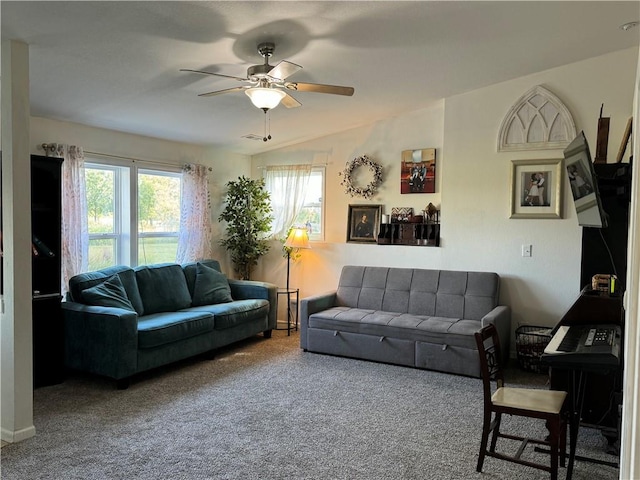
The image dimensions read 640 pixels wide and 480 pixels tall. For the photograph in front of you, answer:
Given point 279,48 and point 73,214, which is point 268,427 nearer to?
point 279,48

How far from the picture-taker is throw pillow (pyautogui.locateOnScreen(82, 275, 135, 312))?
4.29 meters

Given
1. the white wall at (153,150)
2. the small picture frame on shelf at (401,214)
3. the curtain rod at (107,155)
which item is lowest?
the small picture frame on shelf at (401,214)

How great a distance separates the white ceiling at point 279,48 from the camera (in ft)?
9.63

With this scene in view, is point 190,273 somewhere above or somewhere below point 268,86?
below

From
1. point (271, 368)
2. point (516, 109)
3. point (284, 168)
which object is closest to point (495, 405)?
point (271, 368)

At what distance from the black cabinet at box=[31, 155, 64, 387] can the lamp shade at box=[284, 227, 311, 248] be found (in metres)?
2.61

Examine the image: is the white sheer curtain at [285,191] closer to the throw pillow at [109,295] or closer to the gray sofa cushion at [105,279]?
the gray sofa cushion at [105,279]

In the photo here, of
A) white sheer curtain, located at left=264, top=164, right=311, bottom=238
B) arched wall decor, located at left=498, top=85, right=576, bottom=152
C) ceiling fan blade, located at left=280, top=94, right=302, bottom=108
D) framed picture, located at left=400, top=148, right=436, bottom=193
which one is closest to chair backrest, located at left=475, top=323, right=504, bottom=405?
ceiling fan blade, located at left=280, top=94, right=302, bottom=108

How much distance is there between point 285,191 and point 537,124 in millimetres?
3136

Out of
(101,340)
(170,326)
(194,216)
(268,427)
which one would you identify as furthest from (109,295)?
(268,427)

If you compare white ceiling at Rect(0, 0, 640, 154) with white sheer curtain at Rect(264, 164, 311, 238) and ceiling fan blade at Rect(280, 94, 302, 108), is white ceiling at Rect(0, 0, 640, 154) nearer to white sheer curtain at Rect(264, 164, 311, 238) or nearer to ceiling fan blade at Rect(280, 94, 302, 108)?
ceiling fan blade at Rect(280, 94, 302, 108)

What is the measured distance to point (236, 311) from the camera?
5.17 m

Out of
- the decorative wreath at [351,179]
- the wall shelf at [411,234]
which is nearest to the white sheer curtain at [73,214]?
the decorative wreath at [351,179]

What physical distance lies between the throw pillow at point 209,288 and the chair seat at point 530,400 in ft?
11.3
